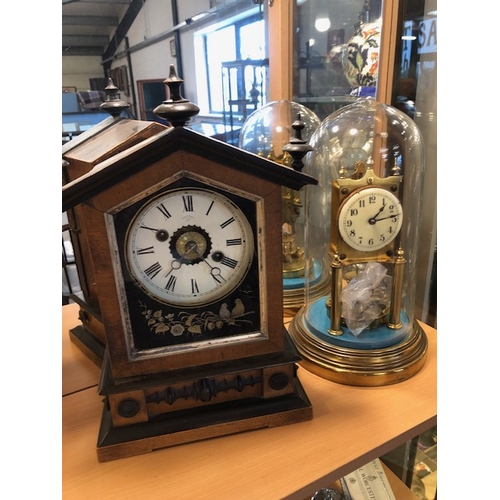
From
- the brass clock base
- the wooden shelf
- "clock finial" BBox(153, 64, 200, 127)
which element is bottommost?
the wooden shelf

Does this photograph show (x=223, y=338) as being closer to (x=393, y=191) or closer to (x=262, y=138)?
(x=393, y=191)

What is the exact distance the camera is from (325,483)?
58 centimetres

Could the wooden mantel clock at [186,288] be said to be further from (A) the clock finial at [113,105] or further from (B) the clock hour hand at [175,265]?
(A) the clock finial at [113,105]

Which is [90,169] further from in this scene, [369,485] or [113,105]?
[369,485]

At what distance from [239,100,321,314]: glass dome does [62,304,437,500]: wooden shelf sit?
0.37 m

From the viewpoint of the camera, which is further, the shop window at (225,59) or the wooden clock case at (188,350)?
the shop window at (225,59)

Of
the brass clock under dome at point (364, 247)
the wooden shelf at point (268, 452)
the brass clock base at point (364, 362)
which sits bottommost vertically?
the wooden shelf at point (268, 452)

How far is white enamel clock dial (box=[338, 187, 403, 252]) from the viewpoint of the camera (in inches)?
28.0

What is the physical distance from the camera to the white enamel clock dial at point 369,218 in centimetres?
71

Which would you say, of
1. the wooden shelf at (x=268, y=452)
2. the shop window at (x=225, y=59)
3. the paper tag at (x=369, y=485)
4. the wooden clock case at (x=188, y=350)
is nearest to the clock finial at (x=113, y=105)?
the wooden clock case at (x=188, y=350)

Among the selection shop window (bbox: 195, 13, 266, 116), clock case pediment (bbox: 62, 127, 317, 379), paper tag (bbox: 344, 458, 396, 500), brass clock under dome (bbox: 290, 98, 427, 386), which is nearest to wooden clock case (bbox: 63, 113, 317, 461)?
clock case pediment (bbox: 62, 127, 317, 379)

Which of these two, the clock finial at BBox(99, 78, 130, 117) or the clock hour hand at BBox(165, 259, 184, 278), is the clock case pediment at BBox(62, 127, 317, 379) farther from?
the clock finial at BBox(99, 78, 130, 117)

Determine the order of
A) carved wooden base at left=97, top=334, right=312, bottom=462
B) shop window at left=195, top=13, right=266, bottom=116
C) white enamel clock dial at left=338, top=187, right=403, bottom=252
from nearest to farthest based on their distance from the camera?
1. carved wooden base at left=97, top=334, right=312, bottom=462
2. white enamel clock dial at left=338, top=187, right=403, bottom=252
3. shop window at left=195, top=13, right=266, bottom=116

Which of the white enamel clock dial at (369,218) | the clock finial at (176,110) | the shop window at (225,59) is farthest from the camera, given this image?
the shop window at (225,59)
